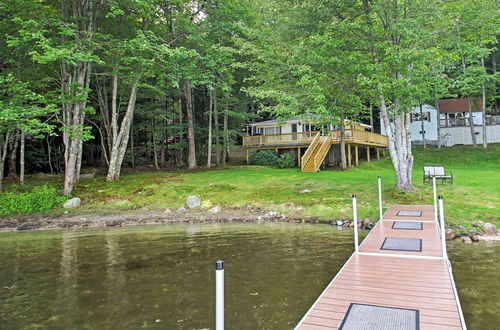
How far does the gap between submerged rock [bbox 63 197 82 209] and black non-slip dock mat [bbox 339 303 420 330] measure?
13.1 metres

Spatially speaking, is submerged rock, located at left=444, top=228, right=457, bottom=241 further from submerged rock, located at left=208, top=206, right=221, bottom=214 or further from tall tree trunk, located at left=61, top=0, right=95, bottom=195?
tall tree trunk, located at left=61, top=0, right=95, bottom=195

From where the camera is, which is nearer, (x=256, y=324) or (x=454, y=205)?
(x=256, y=324)

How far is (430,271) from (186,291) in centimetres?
395

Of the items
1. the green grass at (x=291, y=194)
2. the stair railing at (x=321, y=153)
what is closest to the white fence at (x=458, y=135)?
the stair railing at (x=321, y=153)

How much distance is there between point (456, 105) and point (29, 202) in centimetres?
3734

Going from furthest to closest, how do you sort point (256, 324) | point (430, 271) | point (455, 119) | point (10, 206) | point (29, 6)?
point (455, 119)
point (29, 6)
point (10, 206)
point (430, 271)
point (256, 324)

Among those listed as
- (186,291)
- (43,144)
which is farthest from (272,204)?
(43,144)

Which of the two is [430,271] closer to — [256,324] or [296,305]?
[296,305]

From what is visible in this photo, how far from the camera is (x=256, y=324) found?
14.5ft

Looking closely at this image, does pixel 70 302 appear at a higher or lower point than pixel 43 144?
lower

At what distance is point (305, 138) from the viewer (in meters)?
25.0

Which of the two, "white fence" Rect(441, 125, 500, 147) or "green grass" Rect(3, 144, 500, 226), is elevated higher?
"white fence" Rect(441, 125, 500, 147)

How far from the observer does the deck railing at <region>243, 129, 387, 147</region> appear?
2353 centimetres

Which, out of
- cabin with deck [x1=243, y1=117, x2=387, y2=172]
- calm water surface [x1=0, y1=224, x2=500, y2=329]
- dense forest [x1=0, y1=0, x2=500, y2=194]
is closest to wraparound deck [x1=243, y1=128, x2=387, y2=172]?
cabin with deck [x1=243, y1=117, x2=387, y2=172]
